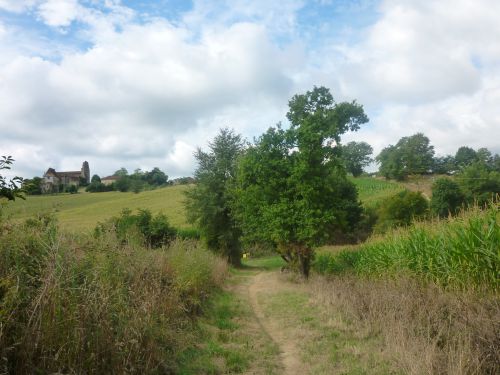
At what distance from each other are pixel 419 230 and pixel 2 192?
10.7 metres

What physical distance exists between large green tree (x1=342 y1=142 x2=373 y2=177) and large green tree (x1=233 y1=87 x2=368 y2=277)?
80.6 m

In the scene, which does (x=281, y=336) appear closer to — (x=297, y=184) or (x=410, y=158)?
(x=297, y=184)

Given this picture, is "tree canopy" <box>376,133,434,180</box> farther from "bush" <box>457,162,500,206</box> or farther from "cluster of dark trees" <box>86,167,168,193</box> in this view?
"cluster of dark trees" <box>86,167,168,193</box>

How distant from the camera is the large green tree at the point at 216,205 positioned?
30297 millimetres

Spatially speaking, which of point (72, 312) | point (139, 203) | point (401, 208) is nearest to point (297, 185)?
point (72, 312)

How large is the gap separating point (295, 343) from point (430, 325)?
108 inches

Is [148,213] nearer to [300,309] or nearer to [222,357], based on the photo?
[300,309]

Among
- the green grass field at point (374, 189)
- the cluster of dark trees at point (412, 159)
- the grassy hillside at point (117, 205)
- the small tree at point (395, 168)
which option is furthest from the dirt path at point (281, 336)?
the small tree at point (395, 168)

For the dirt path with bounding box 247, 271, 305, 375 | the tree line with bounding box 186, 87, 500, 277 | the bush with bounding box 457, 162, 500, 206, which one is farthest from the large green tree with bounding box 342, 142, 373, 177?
the dirt path with bounding box 247, 271, 305, 375

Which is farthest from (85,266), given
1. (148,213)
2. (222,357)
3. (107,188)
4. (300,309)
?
(107,188)

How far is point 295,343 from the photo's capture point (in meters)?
8.04

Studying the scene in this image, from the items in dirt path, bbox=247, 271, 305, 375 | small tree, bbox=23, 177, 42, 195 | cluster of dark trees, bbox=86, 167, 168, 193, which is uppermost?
cluster of dark trees, bbox=86, 167, 168, 193

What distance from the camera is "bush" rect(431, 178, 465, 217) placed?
47.6 meters

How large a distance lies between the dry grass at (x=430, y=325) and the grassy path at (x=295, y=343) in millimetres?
294
